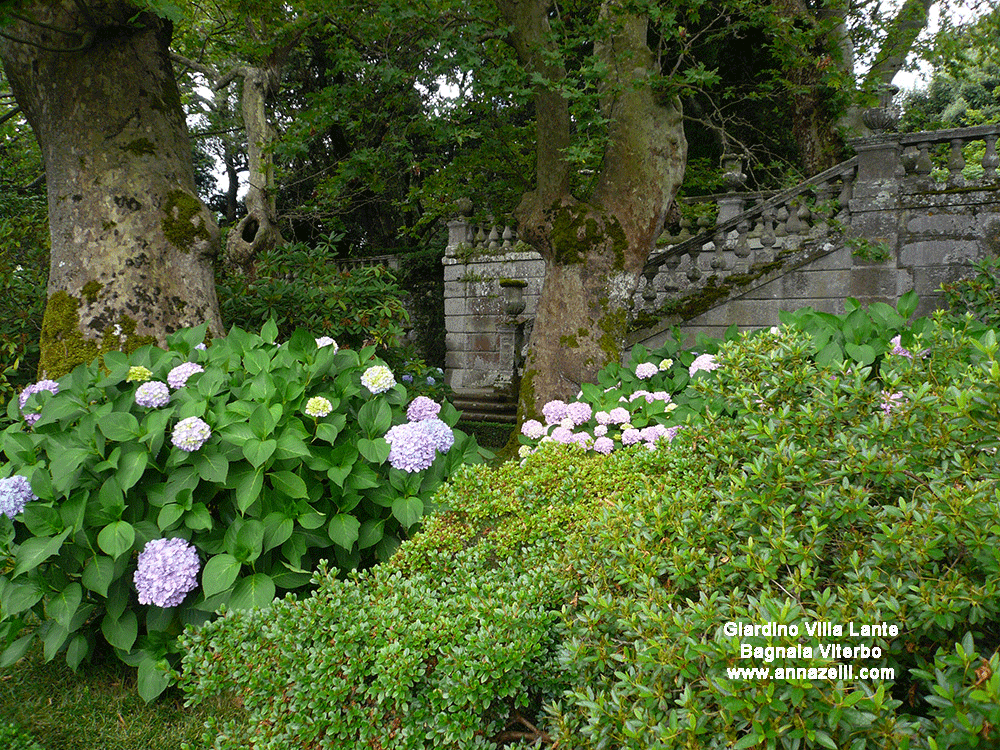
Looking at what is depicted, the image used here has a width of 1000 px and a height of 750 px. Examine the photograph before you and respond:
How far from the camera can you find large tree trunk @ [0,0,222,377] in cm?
461

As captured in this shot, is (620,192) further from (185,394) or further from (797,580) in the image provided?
(797,580)

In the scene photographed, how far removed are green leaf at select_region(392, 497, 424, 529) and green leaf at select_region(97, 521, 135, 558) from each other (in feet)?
3.71

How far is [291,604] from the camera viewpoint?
2.28 metres

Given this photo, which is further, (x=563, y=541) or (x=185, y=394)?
(x=185, y=394)

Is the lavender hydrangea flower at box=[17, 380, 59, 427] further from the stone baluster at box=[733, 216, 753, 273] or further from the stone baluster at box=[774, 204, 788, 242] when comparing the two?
the stone baluster at box=[774, 204, 788, 242]

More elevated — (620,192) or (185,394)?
(620,192)

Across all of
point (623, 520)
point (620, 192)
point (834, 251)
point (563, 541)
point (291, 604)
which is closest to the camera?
point (623, 520)

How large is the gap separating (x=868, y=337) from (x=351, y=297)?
4316mm

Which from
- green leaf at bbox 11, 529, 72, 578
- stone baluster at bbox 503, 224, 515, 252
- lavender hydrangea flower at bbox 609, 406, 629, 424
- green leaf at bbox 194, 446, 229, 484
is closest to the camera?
green leaf at bbox 11, 529, 72, 578

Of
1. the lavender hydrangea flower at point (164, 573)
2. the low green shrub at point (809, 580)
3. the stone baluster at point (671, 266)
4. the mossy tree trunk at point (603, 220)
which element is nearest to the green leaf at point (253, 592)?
the lavender hydrangea flower at point (164, 573)

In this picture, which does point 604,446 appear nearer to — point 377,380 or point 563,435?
point 563,435

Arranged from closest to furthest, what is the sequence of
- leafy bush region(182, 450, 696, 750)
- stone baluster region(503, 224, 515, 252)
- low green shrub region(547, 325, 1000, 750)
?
low green shrub region(547, 325, 1000, 750)
leafy bush region(182, 450, 696, 750)
stone baluster region(503, 224, 515, 252)

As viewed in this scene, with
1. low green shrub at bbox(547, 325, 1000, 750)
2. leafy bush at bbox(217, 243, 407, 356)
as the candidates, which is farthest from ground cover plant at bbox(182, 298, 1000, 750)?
leafy bush at bbox(217, 243, 407, 356)

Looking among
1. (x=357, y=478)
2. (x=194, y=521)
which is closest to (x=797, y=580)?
(x=357, y=478)
